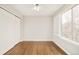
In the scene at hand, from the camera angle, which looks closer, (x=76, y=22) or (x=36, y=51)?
(x=76, y=22)

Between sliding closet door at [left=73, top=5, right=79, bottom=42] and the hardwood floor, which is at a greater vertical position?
sliding closet door at [left=73, top=5, right=79, bottom=42]

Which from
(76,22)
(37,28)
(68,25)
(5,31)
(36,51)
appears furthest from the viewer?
(37,28)

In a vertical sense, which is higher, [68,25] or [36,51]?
[68,25]

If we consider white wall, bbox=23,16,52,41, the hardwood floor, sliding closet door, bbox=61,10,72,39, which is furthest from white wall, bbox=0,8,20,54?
white wall, bbox=23,16,52,41

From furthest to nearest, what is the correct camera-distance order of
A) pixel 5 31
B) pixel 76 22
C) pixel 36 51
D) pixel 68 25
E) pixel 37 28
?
pixel 37 28, pixel 36 51, pixel 68 25, pixel 5 31, pixel 76 22

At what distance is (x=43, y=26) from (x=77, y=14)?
5.53 m

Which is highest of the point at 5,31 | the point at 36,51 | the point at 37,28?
the point at 37,28

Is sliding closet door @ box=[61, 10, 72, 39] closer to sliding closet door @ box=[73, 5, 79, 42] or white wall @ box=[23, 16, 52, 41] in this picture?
sliding closet door @ box=[73, 5, 79, 42]

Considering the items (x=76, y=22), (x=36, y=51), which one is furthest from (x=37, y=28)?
(x=76, y=22)

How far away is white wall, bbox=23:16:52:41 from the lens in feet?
29.1

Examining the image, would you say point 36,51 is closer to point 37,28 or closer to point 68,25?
point 68,25

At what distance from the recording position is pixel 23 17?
8.76m

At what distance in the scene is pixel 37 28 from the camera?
8.95 meters
